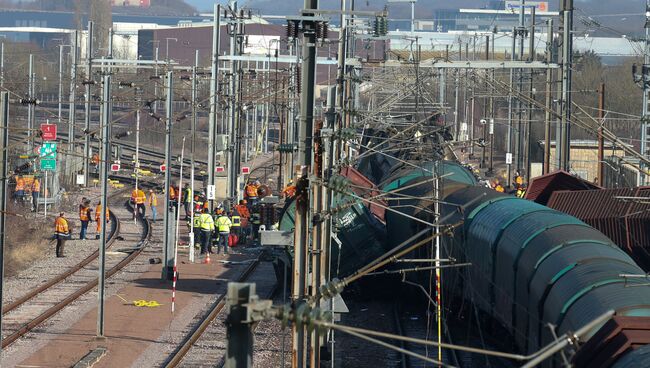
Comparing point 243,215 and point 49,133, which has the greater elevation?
point 49,133

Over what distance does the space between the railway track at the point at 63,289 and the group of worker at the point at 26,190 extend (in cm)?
575

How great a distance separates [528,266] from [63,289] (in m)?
13.6

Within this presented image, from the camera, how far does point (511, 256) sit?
1650cm

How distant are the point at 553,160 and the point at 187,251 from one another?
2145 cm

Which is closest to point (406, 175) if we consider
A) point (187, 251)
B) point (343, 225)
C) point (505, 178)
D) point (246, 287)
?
point (343, 225)

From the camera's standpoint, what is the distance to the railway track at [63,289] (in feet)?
70.2

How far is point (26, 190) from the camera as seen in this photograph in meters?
44.5

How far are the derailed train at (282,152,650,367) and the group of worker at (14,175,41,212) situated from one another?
824 inches

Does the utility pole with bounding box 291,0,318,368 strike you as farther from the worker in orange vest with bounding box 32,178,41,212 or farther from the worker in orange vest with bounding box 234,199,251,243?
the worker in orange vest with bounding box 32,178,41,212


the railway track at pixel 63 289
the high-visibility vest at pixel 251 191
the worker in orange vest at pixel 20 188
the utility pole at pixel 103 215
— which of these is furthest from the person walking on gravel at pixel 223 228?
the worker in orange vest at pixel 20 188

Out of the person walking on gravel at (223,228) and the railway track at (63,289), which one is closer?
the railway track at (63,289)

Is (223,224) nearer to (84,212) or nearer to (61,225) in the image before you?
(61,225)

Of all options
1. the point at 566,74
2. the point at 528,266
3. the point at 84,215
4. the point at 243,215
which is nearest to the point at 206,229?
the point at 243,215

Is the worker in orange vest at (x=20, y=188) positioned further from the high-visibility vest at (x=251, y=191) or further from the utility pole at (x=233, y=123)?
the high-visibility vest at (x=251, y=191)
